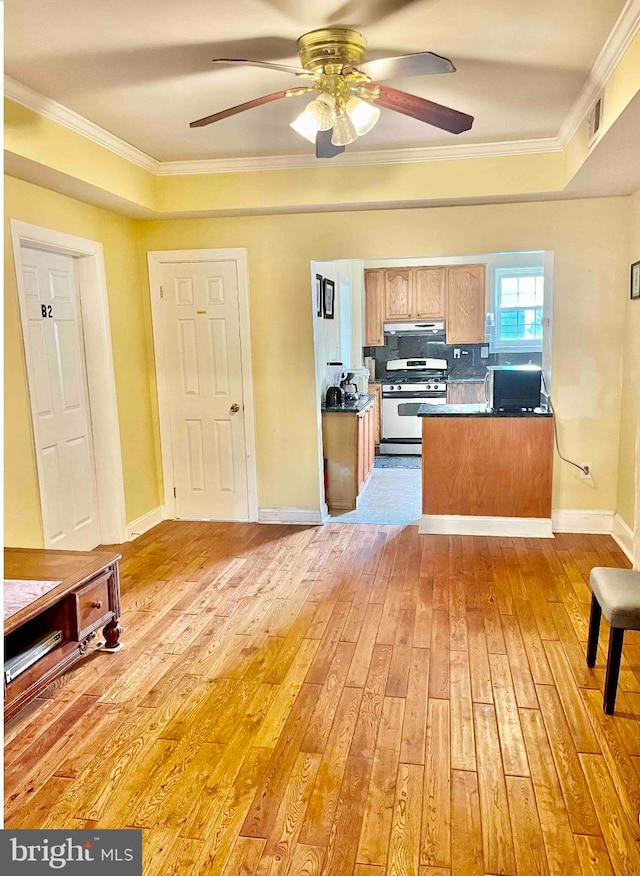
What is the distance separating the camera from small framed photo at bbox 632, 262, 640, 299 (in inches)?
156

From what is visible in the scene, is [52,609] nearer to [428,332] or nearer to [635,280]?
[635,280]

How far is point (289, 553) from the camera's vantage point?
4316 mm

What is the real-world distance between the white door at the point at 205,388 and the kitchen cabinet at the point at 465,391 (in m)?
3.39

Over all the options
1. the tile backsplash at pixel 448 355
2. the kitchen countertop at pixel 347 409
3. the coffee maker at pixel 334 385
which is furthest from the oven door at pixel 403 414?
the kitchen countertop at pixel 347 409

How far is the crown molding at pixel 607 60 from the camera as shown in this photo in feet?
7.68

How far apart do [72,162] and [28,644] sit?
251cm

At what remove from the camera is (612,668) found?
93.7 inches

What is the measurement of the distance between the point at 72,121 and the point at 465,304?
4997 millimetres

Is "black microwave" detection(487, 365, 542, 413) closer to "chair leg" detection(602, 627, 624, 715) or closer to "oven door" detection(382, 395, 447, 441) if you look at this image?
"chair leg" detection(602, 627, 624, 715)

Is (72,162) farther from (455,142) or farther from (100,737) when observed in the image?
(100,737)

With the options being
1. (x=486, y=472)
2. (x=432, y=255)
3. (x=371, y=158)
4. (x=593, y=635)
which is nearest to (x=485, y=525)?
(x=486, y=472)

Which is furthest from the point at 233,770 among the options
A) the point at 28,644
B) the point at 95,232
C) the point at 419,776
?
the point at 95,232

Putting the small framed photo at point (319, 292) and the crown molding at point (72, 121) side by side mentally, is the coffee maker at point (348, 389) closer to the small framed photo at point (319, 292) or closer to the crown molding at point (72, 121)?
the small framed photo at point (319, 292)

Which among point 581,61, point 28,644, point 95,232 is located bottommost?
point 28,644
